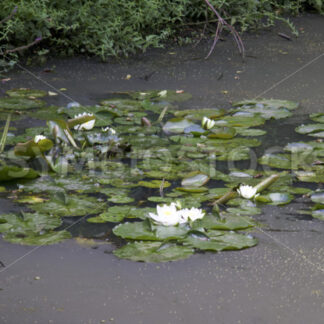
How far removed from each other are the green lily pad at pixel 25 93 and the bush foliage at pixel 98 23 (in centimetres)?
45

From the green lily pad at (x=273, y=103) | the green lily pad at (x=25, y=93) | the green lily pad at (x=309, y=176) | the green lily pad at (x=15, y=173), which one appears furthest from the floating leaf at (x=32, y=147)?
the green lily pad at (x=273, y=103)

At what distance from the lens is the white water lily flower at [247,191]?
6.63 ft

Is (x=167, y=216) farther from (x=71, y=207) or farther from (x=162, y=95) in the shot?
(x=162, y=95)

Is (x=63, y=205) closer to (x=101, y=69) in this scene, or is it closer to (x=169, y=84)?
(x=169, y=84)

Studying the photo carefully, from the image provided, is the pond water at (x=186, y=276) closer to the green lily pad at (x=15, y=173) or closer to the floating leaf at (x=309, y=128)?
the green lily pad at (x=15, y=173)

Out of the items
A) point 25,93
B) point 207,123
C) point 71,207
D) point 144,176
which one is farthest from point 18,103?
point 71,207

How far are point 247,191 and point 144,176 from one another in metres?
0.43

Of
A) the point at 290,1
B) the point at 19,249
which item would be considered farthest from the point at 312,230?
the point at 290,1

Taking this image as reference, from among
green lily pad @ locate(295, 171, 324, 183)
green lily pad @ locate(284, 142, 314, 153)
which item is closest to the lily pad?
green lily pad @ locate(295, 171, 324, 183)

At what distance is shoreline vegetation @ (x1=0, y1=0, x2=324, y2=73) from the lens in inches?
157

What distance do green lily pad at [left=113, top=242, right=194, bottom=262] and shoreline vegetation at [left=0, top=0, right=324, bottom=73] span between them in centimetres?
236

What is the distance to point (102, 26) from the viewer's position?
13.8 ft

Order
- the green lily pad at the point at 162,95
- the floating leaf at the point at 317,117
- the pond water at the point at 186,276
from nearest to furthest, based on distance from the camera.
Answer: the pond water at the point at 186,276, the floating leaf at the point at 317,117, the green lily pad at the point at 162,95

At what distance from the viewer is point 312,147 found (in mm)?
2547
